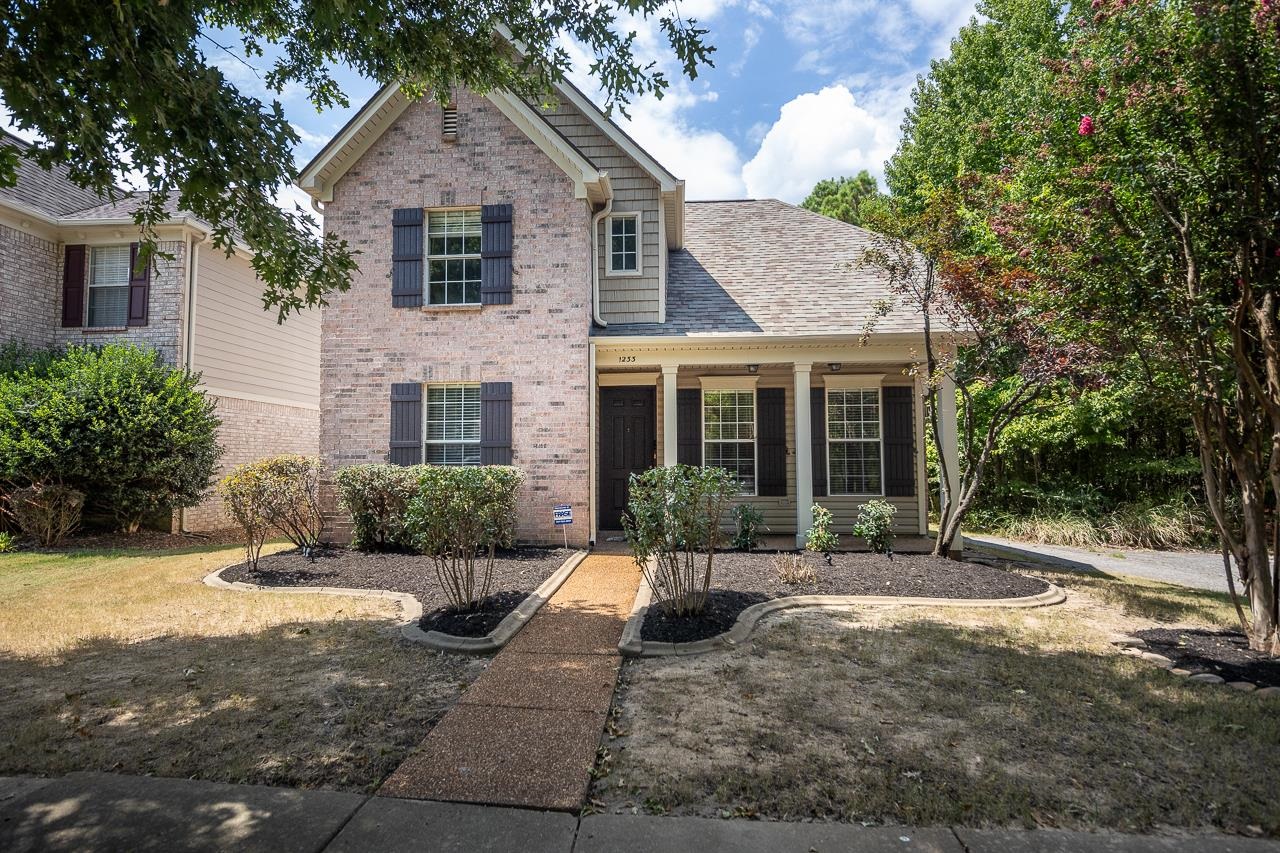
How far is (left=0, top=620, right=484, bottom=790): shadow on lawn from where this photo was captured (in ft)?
9.78

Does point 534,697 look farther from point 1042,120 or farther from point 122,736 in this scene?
point 1042,120

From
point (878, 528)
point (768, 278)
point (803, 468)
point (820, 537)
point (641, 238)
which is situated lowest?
point (820, 537)

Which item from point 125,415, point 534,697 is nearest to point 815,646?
point 534,697

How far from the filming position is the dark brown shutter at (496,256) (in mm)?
9555

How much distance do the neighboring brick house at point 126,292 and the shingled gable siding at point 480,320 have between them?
3755 mm

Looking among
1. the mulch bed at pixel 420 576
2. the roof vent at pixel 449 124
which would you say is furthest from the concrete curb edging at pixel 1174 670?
the roof vent at pixel 449 124

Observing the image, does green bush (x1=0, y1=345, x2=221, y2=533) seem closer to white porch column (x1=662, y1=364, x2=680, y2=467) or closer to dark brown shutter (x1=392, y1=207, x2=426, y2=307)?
dark brown shutter (x1=392, y1=207, x2=426, y2=307)

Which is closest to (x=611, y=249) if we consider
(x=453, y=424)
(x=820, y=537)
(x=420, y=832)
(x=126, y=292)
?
(x=453, y=424)

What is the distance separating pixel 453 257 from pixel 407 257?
702mm

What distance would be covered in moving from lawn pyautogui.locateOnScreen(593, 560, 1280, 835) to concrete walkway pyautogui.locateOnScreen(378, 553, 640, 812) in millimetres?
182

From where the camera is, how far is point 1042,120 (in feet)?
17.9

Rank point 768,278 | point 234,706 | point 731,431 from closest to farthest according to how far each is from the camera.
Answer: point 234,706 < point 731,431 < point 768,278

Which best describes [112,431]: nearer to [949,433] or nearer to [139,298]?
[139,298]

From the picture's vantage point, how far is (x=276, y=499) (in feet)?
26.0
